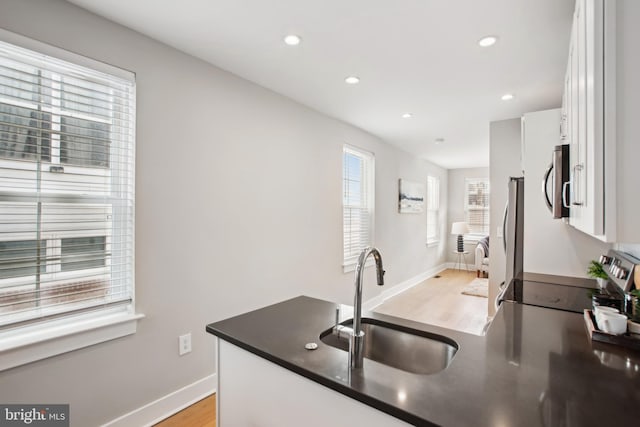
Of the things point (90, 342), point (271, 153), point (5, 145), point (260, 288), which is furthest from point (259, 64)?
point (90, 342)

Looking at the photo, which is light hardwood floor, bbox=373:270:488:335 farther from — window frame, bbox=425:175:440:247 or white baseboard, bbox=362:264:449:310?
window frame, bbox=425:175:440:247

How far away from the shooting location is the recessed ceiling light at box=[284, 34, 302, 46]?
2.06m

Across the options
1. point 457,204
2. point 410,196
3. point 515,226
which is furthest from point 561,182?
point 457,204

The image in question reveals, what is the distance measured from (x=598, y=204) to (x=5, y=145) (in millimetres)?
2442

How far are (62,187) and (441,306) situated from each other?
4732mm

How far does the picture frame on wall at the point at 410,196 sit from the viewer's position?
541 cm

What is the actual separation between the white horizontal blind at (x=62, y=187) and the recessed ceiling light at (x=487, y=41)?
2.27 m

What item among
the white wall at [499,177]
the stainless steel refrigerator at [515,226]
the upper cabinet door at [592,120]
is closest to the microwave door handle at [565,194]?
the upper cabinet door at [592,120]

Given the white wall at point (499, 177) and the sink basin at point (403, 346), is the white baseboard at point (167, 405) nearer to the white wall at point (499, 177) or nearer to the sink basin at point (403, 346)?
the sink basin at point (403, 346)

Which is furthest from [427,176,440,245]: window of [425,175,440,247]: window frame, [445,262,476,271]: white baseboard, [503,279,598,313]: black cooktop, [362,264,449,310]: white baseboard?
[503,279,598,313]: black cooktop

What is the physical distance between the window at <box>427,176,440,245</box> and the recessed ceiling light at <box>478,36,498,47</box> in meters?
4.93

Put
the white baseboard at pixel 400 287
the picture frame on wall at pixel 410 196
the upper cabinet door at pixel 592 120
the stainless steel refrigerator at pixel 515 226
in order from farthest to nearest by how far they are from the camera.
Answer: the picture frame on wall at pixel 410 196 → the white baseboard at pixel 400 287 → the stainless steel refrigerator at pixel 515 226 → the upper cabinet door at pixel 592 120

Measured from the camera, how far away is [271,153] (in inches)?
117

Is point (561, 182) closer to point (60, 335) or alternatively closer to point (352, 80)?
point (352, 80)
